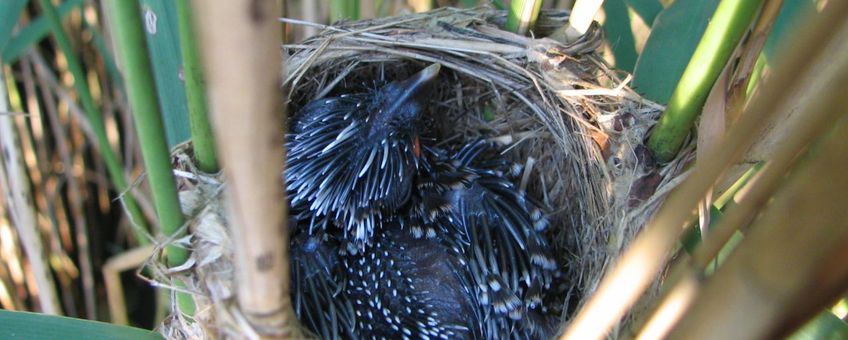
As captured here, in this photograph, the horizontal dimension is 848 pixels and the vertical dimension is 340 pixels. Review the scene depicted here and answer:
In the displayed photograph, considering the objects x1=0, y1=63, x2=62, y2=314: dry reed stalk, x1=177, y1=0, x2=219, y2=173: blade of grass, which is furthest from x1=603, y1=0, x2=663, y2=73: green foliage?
x1=0, y1=63, x2=62, y2=314: dry reed stalk

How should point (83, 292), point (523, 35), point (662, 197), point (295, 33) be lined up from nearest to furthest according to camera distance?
point (662, 197) < point (523, 35) < point (295, 33) < point (83, 292)

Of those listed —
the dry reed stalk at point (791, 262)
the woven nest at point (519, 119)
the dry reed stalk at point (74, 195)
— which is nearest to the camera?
the dry reed stalk at point (791, 262)

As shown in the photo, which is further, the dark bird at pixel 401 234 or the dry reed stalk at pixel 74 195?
the dry reed stalk at pixel 74 195

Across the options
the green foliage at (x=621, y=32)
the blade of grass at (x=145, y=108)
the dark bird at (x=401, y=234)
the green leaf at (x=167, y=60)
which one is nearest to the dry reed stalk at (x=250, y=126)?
the blade of grass at (x=145, y=108)

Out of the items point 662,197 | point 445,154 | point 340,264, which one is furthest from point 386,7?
point 662,197

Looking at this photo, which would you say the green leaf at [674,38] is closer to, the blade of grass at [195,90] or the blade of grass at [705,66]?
the blade of grass at [705,66]

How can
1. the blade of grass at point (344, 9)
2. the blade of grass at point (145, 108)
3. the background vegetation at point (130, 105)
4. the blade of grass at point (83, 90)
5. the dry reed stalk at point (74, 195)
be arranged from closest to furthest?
the blade of grass at point (145, 108)
the background vegetation at point (130, 105)
the blade of grass at point (83, 90)
the blade of grass at point (344, 9)
the dry reed stalk at point (74, 195)

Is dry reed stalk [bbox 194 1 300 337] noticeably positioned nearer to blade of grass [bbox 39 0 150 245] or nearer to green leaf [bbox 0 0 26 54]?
blade of grass [bbox 39 0 150 245]

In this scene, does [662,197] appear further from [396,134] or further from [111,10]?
[111,10]
